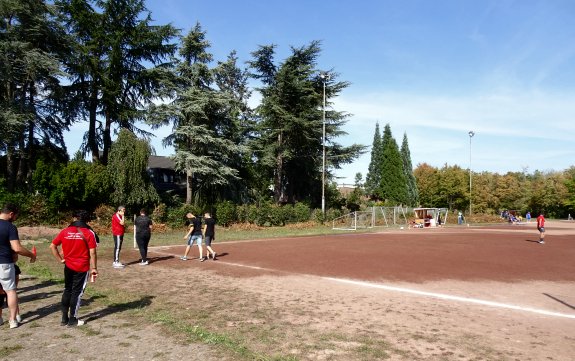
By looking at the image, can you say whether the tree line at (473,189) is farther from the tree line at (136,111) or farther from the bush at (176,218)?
the bush at (176,218)

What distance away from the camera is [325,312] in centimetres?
769

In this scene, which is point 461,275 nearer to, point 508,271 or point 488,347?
point 508,271

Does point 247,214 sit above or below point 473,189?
below

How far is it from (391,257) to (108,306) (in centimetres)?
1155

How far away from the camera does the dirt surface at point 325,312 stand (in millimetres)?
5539

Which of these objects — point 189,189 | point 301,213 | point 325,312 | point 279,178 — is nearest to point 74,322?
point 325,312

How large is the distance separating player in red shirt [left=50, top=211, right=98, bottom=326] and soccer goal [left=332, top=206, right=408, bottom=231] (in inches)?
1192

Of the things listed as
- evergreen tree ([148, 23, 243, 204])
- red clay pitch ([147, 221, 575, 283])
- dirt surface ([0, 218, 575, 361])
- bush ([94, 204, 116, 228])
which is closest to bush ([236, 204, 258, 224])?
evergreen tree ([148, 23, 243, 204])

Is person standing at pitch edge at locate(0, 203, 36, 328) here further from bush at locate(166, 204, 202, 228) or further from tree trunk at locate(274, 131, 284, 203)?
tree trunk at locate(274, 131, 284, 203)

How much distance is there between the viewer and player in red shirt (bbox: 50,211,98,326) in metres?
6.45

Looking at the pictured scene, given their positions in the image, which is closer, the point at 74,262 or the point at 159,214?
the point at 74,262

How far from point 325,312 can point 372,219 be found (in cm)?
3240

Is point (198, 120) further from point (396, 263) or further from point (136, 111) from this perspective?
point (396, 263)

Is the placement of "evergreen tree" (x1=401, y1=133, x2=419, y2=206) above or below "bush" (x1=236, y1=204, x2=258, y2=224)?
above
